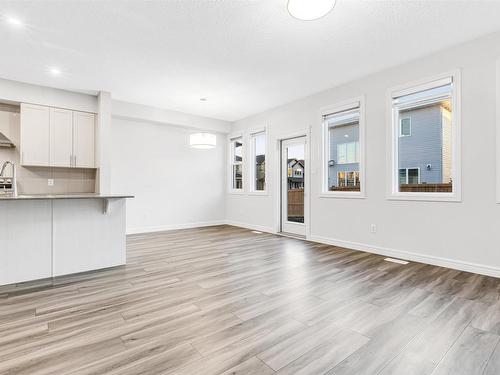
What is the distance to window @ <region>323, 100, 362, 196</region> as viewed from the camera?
4.73 metres

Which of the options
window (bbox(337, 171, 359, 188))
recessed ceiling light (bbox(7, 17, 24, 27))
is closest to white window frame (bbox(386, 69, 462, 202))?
window (bbox(337, 171, 359, 188))

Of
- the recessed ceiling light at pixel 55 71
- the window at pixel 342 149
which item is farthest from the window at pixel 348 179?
the recessed ceiling light at pixel 55 71

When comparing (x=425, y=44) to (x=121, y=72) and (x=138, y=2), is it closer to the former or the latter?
(x=138, y=2)

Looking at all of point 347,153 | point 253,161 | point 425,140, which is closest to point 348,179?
point 347,153

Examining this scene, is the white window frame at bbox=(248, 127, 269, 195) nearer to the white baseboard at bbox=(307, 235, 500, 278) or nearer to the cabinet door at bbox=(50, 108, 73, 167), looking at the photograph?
the white baseboard at bbox=(307, 235, 500, 278)

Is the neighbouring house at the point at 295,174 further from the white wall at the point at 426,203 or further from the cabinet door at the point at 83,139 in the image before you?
the cabinet door at the point at 83,139

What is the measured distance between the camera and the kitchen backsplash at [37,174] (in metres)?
4.85

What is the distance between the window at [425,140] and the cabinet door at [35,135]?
6.02m

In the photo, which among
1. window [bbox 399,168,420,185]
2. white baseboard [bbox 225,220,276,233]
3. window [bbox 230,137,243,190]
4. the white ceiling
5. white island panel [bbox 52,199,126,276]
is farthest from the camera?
window [bbox 230,137,243,190]

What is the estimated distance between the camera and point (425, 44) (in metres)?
3.46

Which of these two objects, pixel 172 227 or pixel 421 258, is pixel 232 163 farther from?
pixel 421 258

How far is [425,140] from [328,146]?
1638mm

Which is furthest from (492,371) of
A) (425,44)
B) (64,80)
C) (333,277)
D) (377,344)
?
(64,80)

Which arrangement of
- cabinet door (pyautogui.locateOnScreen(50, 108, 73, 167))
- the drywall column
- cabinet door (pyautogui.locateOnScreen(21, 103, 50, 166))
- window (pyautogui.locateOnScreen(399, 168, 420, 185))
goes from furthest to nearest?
the drywall column, cabinet door (pyautogui.locateOnScreen(50, 108, 73, 167)), cabinet door (pyautogui.locateOnScreen(21, 103, 50, 166)), window (pyautogui.locateOnScreen(399, 168, 420, 185))
